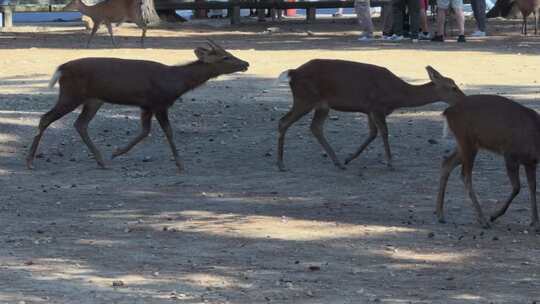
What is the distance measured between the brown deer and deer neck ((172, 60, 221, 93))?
3.33 meters

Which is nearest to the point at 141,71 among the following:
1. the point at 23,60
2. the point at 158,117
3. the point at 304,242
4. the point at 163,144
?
the point at 158,117

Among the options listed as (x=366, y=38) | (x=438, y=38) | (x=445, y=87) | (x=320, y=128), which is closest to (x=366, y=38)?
(x=366, y=38)

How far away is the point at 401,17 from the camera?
27.3 m

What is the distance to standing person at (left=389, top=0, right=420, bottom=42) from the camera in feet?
86.8

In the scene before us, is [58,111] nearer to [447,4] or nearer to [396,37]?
[447,4]

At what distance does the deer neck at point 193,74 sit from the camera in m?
12.4

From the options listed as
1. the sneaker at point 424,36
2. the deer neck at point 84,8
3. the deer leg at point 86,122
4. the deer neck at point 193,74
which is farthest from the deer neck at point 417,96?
the deer neck at point 84,8

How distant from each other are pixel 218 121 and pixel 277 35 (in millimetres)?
14805

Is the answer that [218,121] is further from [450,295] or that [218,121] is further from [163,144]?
[450,295]

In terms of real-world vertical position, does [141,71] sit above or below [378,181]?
above

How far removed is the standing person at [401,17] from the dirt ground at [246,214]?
26.2 feet

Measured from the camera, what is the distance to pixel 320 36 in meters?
28.9

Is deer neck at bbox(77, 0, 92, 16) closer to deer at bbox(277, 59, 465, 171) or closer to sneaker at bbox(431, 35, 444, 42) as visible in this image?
sneaker at bbox(431, 35, 444, 42)

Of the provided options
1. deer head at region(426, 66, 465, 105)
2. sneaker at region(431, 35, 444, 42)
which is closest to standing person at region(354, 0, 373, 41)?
sneaker at region(431, 35, 444, 42)
